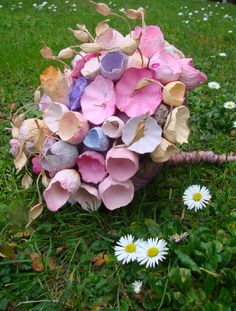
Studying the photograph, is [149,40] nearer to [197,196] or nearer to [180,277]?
[197,196]

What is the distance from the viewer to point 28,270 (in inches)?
73.2

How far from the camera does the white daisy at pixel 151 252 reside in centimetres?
167

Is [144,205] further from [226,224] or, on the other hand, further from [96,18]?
[96,18]

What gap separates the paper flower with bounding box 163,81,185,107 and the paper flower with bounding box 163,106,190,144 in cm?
4

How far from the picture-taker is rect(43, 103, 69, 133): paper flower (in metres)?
2.07

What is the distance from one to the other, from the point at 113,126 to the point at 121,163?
0.50 feet

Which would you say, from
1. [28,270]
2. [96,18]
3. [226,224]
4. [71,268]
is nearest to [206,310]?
[226,224]

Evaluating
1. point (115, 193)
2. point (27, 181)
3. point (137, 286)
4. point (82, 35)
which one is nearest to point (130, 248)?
point (137, 286)

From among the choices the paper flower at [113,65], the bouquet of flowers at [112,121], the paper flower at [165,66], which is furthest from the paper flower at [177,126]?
the paper flower at [113,65]

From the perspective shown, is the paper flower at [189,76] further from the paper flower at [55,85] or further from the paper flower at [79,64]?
the paper flower at [55,85]

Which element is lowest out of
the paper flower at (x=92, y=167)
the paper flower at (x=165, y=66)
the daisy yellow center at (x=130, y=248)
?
the daisy yellow center at (x=130, y=248)

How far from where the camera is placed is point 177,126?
1.98 meters

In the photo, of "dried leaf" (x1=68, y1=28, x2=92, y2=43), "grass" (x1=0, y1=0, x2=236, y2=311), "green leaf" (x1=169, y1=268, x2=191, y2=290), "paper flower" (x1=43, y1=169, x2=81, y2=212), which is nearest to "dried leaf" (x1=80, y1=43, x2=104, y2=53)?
"dried leaf" (x1=68, y1=28, x2=92, y2=43)

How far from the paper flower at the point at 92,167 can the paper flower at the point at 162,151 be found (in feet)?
0.68
